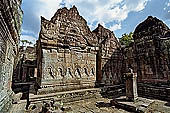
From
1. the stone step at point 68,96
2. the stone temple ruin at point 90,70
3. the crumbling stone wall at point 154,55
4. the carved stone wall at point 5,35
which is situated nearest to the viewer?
the carved stone wall at point 5,35

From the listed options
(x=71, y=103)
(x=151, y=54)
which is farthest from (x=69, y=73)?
(x=151, y=54)

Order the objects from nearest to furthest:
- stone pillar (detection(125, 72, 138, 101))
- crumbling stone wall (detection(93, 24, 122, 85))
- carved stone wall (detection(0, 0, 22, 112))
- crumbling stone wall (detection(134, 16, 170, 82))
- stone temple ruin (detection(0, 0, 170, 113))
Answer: carved stone wall (detection(0, 0, 22, 112)) → stone temple ruin (detection(0, 0, 170, 113)) → stone pillar (detection(125, 72, 138, 101)) → crumbling stone wall (detection(134, 16, 170, 82)) → crumbling stone wall (detection(93, 24, 122, 85))

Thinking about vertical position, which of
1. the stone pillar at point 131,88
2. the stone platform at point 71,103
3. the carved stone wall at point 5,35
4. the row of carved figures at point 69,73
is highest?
the carved stone wall at point 5,35

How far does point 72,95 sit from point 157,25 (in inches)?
371

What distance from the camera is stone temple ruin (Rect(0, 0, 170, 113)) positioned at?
15.7ft

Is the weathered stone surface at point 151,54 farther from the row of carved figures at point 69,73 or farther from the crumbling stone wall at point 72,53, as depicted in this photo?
the row of carved figures at point 69,73

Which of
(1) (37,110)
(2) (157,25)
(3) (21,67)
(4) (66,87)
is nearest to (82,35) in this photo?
(4) (66,87)

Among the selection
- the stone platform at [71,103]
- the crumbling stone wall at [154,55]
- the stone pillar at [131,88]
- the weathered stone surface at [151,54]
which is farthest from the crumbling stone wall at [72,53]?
the stone pillar at [131,88]

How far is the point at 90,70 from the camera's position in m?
7.05

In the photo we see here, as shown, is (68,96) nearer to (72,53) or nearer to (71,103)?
(71,103)

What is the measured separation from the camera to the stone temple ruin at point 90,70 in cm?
479

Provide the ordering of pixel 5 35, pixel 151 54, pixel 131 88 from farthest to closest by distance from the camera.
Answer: pixel 151 54
pixel 131 88
pixel 5 35

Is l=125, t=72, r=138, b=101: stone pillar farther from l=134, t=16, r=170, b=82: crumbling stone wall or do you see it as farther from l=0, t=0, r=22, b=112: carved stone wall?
l=0, t=0, r=22, b=112: carved stone wall

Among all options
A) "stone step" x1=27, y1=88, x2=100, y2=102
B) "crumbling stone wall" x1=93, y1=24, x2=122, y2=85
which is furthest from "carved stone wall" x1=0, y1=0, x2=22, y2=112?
"crumbling stone wall" x1=93, y1=24, x2=122, y2=85
